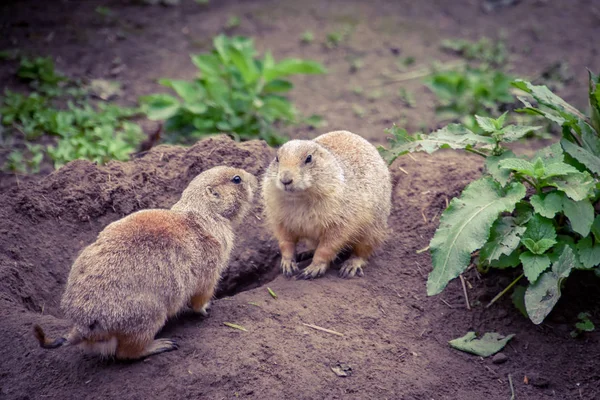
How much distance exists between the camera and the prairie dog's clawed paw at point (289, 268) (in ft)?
17.2

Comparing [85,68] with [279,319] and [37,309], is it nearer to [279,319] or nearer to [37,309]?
[37,309]

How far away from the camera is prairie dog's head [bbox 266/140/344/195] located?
4867 mm

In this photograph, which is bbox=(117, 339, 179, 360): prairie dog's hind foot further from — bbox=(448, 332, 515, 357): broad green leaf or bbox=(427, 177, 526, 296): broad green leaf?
bbox=(448, 332, 515, 357): broad green leaf

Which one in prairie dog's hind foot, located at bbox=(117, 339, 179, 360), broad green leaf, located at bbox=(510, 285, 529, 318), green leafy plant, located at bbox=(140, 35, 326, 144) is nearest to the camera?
prairie dog's hind foot, located at bbox=(117, 339, 179, 360)

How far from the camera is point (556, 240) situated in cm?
458

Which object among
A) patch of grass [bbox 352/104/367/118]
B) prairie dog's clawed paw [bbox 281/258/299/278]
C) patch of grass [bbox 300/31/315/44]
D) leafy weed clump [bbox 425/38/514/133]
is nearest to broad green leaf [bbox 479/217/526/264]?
prairie dog's clawed paw [bbox 281/258/299/278]

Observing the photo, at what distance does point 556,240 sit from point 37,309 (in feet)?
12.2

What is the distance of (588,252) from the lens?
4457 millimetres

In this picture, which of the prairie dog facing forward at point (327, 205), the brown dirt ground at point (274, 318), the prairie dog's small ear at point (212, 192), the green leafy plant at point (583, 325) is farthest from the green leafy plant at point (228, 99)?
the green leafy plant at point (583, 325)

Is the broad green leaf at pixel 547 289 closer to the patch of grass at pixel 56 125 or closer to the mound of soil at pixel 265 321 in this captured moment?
the mound of soil at pixel 265 321

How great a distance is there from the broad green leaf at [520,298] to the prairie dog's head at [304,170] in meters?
1.56

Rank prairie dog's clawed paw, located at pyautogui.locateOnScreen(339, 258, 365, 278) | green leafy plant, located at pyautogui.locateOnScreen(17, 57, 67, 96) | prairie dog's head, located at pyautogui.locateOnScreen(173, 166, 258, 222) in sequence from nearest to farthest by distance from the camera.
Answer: prairie dog's head, located at pyautogui.locateOnScreen(173, 166, 258, 222) → prairie dog's clawed paw, located at pyautogui.locateOnScreen(339, 258, 365, 278) → green leafy plant, located at pyautogui.locateOnScreen(17, 57, 67, 96)

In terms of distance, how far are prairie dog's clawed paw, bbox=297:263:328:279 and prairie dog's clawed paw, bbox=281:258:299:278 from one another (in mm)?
84

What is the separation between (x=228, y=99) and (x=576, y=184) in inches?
170
